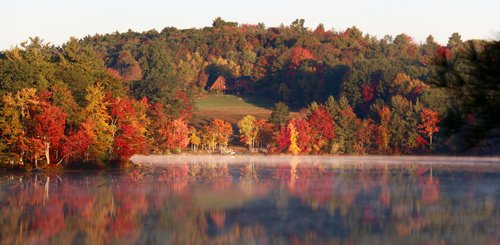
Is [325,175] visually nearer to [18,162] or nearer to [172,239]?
[18,162]

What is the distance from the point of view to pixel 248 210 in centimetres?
3103

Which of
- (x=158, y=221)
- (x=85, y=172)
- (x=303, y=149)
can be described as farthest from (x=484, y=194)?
(x=303, y=149)

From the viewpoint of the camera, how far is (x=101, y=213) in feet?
100

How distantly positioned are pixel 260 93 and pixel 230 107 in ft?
54.6

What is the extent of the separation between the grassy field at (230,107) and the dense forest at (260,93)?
4.11 m

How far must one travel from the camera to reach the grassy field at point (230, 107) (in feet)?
417

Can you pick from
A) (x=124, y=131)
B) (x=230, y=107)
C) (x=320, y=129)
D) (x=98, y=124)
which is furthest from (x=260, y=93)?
(x=98, y=124)

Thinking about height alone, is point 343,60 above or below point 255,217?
above

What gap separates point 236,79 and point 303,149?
65.1m

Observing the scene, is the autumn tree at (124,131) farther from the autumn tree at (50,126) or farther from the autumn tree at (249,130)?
the autumn tree at (249,130)

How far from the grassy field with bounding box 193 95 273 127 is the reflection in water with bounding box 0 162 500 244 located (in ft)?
242

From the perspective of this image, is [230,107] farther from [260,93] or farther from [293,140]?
[293,140]

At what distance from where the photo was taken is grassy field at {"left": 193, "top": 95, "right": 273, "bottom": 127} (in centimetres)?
12718

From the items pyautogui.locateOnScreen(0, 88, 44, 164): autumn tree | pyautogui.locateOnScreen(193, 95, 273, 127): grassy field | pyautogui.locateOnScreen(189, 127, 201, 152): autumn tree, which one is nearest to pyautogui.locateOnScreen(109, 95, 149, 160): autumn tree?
pyautogui.locateOnScreen(0, 88, 44, 164): autumn tree
